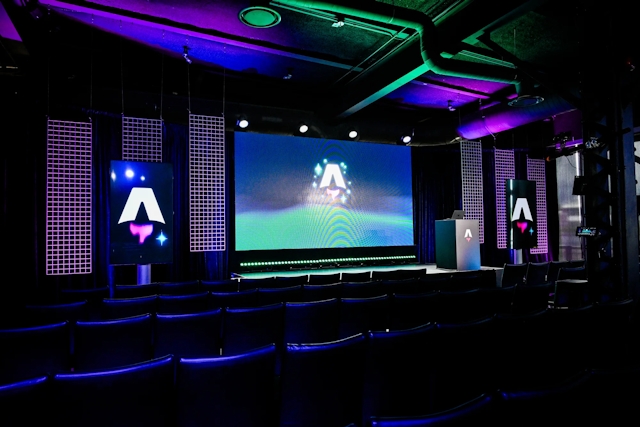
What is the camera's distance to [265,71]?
7.85 meters

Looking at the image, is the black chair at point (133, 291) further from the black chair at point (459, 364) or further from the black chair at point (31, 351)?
the black chair at point (459, 364)

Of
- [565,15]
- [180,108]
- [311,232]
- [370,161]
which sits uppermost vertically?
[565,15]

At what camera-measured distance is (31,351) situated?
8.99 ft

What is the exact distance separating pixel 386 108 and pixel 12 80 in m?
7.95

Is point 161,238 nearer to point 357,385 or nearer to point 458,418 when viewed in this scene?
point 357,385

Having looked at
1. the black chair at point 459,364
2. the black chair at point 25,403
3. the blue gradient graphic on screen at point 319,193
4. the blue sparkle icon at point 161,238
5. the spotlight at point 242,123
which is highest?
the spotlight at point 242,123

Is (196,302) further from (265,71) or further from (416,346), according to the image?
(265,71)

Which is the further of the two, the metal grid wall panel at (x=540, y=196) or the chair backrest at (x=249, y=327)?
the metal grid wall panel at (x=540, y=196)

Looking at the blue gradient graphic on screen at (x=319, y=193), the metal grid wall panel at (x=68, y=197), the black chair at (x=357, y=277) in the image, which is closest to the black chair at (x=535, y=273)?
the black chair at (x=357, y=277)

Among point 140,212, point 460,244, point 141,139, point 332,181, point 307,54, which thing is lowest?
point 460,244

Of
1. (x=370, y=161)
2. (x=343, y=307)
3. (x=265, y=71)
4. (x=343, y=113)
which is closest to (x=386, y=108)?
(x=370, y=161)

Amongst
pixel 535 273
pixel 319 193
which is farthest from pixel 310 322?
pixel 319 193

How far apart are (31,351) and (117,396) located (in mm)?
1462

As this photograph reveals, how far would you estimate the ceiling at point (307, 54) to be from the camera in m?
4.97
